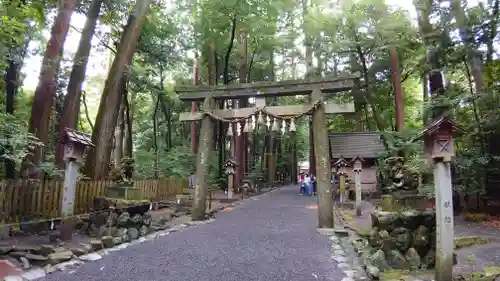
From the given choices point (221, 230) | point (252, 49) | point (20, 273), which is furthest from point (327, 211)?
point (252, 49)

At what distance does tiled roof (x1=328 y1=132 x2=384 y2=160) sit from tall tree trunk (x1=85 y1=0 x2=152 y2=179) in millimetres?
14419

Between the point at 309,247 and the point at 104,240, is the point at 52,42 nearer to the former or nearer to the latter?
the point at 104,240

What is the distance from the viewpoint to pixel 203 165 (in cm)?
1129

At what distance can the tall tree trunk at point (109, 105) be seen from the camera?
35.9 feet

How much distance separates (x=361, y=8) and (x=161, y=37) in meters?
11.7

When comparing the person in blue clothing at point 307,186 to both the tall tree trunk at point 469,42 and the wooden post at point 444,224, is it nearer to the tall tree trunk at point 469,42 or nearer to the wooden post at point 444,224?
the tall tree trunk at point 469,42

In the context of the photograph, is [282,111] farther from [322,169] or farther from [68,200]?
[68,200]

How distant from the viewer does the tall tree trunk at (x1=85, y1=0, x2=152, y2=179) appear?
10945 millimetres

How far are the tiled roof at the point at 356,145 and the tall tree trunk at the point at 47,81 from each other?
16433 mm

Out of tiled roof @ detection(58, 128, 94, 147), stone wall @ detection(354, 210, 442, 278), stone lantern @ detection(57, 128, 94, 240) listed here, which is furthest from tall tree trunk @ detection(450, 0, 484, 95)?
stone lantern @ detection(57, 128, 94, 240)

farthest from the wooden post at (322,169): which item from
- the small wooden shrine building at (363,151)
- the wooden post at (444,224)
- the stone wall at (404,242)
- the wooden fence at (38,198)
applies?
the small wooden shrine building at (363,151)

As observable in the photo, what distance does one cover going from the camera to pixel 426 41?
40.9ft

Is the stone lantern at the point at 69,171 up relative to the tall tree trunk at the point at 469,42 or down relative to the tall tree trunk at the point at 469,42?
Result: down

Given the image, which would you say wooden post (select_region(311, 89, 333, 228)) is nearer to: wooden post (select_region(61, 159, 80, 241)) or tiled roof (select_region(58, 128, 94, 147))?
tiled roof (select_region(58, 128, 94, 147))
